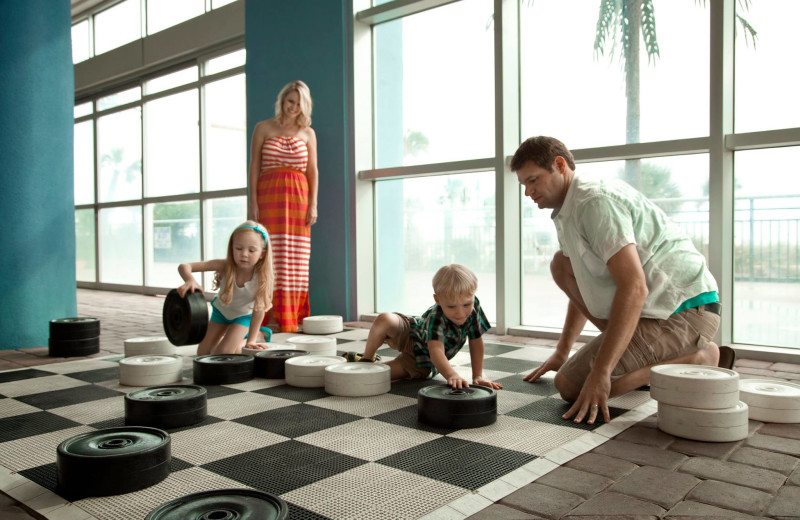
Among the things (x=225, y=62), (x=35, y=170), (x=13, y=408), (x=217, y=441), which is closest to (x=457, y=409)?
(x=217, y=441)

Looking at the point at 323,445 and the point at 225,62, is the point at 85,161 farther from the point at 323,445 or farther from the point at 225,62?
the point at 323,445

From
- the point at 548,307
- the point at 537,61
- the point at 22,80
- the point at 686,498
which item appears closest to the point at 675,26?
the point at 537,61

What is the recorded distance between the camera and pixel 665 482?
137cm

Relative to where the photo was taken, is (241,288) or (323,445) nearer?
(323,445)

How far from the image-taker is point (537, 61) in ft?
12.4

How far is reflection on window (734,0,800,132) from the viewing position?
117 inches

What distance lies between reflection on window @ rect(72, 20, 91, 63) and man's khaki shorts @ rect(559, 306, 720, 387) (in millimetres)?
8248

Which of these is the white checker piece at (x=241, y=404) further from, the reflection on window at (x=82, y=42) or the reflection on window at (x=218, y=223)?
the reflection on window at (x=82, y=42)

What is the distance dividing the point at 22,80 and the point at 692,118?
3682 millimetres

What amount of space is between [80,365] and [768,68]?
361 centimetres

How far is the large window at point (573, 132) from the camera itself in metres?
3.00

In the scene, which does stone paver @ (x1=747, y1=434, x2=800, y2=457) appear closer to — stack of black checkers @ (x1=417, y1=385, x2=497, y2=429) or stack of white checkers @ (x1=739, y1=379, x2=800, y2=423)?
stack of white checkers @ (x1=739, y1=379, x2=800, y2=423)

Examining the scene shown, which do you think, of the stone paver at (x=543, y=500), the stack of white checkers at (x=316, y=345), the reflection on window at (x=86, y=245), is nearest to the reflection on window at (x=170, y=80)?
the reflection on window at (x=86, y=245)

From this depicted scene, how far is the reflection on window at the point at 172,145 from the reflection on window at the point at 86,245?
5.30 feet
